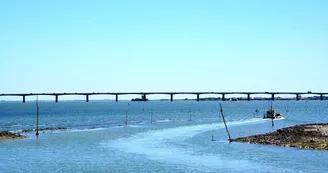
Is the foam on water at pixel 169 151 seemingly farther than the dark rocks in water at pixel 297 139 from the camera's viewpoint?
No

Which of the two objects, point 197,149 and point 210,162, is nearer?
point 210,162

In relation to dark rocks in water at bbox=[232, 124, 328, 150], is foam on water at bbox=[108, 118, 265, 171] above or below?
below

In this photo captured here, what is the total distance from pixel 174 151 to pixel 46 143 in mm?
23399

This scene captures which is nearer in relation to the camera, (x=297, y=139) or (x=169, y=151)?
(x=169, y=151)

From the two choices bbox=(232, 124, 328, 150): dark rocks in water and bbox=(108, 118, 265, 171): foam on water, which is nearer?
bbox=(108, 118, 265, 171): foam on water

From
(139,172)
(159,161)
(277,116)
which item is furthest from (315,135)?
(277,116)

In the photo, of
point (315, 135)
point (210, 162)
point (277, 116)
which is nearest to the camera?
point (210, 162)

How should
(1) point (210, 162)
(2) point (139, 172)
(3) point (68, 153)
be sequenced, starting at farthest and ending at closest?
(3) point (68, 153) < (1) point (210, 162) < (2) point (139, 172)

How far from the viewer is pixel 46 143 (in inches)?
3049

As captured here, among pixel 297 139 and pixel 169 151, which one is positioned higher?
pixel 297 139

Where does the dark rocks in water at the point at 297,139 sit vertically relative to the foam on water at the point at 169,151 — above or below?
above

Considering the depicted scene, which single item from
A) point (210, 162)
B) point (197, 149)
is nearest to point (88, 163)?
point (210, 162)

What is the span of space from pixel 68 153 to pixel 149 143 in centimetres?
1571

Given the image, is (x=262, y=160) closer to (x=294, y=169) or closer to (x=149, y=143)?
(x=294, y=169)
